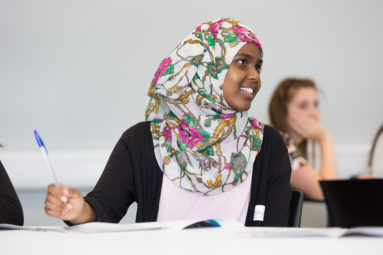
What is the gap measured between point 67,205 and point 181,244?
498mm

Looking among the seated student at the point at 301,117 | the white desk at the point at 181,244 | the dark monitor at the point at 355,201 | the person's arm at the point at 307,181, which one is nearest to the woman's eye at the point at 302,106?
the seated student at the point at 301,117

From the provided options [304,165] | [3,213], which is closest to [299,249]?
[3,213]

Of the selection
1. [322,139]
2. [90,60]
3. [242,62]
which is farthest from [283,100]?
[242,62]

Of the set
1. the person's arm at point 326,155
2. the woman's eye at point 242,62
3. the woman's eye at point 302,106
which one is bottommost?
the person's arm at point 326,155

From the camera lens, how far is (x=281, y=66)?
3131 mm

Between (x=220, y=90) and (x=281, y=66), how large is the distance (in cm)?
157

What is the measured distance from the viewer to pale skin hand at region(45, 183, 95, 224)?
1127 millimetres

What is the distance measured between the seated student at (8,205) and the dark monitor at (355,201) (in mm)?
1052

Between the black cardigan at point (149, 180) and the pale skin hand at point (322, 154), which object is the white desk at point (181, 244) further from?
the pale skin hand at point (322, 154)

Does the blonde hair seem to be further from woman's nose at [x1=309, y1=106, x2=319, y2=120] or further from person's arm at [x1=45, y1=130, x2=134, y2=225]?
person's arm at [x1=45, y1=130, x2=134, y2=225]

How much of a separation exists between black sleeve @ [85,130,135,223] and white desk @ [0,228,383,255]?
55cm

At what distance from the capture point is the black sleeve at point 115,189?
143 cm

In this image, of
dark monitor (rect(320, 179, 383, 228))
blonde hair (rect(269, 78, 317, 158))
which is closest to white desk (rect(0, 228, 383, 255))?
dark monitor (rect(320, 179, 383, 228))

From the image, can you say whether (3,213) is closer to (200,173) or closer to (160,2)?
(200,173)
